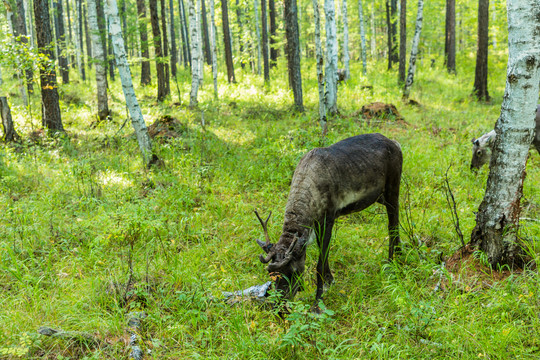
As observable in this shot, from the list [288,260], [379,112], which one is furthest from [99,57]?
[288,260]

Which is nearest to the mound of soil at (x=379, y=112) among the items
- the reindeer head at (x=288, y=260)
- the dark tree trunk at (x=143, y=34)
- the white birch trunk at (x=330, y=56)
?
the white birch trunk at (x=330, y=56)

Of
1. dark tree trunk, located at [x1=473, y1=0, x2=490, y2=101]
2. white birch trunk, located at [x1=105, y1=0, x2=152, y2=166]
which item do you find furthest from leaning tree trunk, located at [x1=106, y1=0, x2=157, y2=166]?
dark tree trunk, located at [x1=473, y1=0, x2=490, y2=101]

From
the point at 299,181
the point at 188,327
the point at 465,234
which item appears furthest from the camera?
the point at 465,234

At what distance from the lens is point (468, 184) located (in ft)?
24.1

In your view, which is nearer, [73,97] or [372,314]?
→ [372,314]

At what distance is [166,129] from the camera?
420 inches

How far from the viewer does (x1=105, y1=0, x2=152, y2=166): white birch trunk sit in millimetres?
8352

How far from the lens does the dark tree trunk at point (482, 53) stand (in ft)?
49.2

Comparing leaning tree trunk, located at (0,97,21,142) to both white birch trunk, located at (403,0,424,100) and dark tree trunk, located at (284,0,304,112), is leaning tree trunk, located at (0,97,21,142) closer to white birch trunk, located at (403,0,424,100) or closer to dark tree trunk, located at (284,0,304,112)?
dark tree trunk, located at (284,0,304,112)

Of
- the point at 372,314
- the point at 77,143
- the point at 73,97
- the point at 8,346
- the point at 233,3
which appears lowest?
the point at 372,314

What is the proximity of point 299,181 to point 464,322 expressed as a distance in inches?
90.8

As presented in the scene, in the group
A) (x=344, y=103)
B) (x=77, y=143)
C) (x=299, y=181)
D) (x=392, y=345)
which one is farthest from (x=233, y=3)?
(x=392, y=345)

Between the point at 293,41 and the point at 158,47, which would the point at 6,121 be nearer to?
the point at 158,47

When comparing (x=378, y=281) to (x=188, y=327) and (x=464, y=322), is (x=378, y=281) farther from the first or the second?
(x=188, y=327)
